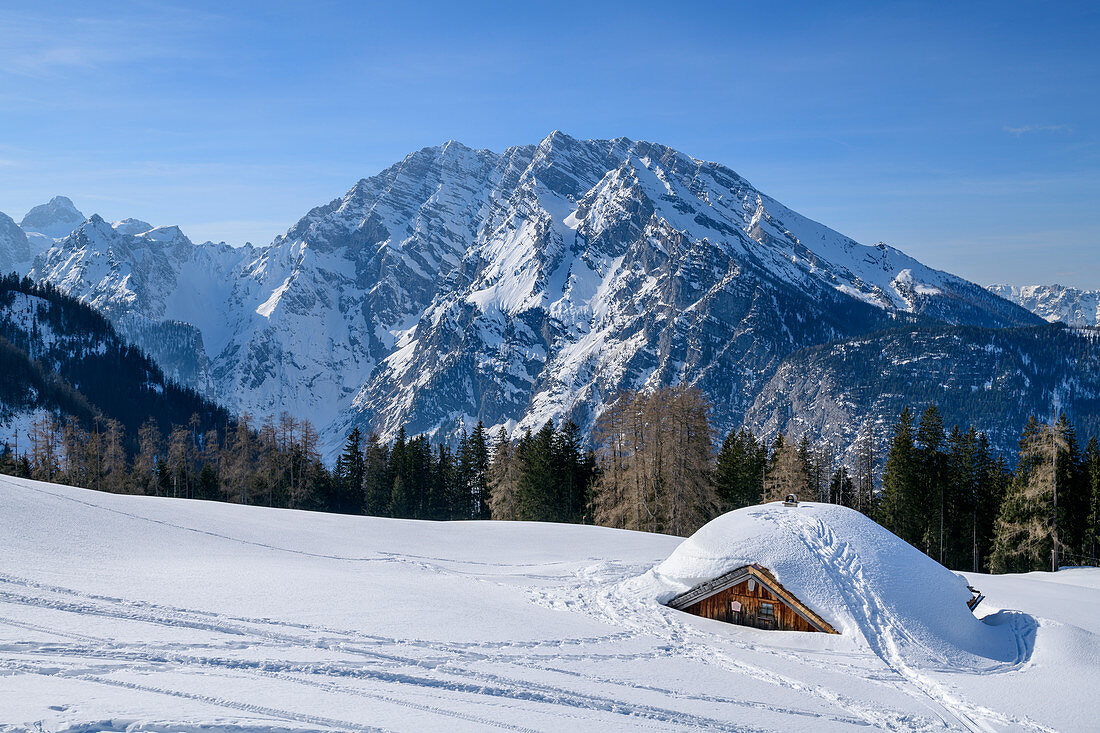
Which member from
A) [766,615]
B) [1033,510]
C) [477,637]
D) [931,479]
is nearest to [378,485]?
[931,479]

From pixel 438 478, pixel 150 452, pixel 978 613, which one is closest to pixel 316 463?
pixel 438 478

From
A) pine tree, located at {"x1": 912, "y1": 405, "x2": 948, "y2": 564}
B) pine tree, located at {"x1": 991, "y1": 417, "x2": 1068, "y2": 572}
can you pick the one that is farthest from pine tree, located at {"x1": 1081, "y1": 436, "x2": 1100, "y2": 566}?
pine tree, located at {"x1": 912, "y1": 405, "x2": 948, "y2": 564}

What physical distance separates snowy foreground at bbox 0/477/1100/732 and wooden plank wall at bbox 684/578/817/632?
640mm

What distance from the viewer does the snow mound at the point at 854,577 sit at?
18.4 metres

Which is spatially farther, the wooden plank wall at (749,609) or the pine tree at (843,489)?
the pine tree at (843,489)

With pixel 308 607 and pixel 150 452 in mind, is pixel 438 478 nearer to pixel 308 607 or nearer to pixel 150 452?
pixel 150 452

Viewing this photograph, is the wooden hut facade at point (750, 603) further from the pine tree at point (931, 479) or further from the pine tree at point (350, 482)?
the pine tree at point (350, 482)

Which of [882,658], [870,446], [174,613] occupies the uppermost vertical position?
[870,446]

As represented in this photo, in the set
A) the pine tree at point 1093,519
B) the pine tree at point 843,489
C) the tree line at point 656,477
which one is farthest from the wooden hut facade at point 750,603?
the pine tree at point 843,489

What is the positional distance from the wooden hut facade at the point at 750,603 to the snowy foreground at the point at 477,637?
0.53 meters

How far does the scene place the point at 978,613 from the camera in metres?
21.9

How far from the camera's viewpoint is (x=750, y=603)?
20594 mm

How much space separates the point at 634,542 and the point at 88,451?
55500 millimetres

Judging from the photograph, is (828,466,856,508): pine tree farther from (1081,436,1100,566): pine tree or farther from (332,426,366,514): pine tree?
(332,426,366,514): pine tree
